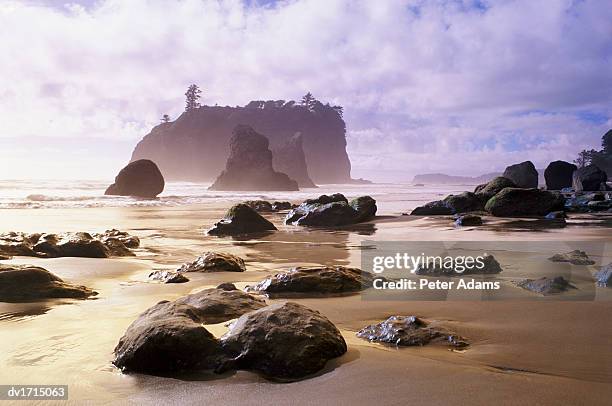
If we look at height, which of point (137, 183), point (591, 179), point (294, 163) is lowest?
point (137, 183)

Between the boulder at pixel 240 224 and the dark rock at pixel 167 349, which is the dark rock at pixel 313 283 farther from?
Answer: the boulder at pixel 240 224

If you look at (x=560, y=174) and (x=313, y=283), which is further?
(x=560, y=174)

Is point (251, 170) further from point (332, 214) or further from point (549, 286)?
point (549, 286)

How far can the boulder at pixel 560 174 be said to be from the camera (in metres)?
41.7

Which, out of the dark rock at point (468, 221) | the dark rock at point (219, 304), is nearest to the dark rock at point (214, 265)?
the dark rock at point (219, 304)

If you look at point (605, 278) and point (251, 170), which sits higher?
point (251, 170)

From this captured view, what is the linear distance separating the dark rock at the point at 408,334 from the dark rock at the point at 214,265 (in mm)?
2847

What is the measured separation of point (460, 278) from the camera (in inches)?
200

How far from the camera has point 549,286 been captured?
4.31 m

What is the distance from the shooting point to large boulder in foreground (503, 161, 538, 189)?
1331 inches

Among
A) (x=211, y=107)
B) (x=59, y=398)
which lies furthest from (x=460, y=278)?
(x=211, y=107)

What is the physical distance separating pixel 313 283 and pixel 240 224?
6.40 metres
